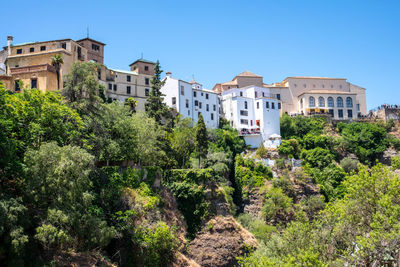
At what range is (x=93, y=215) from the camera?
2714 cm

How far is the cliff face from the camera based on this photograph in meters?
35.8

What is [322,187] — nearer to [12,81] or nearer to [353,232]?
[353,232]

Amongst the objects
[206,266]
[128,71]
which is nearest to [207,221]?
[206,266]

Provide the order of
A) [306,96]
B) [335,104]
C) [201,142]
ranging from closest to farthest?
[201,142], [306,96], [335,104]

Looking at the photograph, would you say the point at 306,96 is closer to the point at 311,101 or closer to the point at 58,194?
the point at 311,101

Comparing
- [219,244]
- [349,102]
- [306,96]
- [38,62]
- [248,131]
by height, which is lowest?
[219,244]

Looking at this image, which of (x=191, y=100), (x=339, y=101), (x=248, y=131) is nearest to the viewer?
(x=191, y=100)

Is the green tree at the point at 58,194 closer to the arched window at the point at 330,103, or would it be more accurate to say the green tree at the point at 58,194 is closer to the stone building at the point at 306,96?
the stone building at the point at 306,96

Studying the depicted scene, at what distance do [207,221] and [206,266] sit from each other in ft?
15.1

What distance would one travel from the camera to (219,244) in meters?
36.9

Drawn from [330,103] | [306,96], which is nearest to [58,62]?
[306,96]

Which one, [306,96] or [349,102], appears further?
[349,102]

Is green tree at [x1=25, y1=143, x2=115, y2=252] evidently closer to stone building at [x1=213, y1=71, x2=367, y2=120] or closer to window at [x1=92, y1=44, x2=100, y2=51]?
window at [x1=92, y1=44, x2=100, y2=51]

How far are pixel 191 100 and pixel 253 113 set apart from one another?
12.8m
